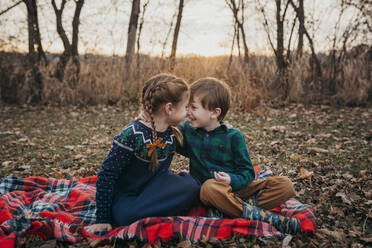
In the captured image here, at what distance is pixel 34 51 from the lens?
24.9 feet

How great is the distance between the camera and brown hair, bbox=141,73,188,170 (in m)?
2.08

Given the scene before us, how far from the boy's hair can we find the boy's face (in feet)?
0.09

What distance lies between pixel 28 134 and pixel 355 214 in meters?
5.11

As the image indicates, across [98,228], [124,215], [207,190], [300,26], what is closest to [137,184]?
[124,215]

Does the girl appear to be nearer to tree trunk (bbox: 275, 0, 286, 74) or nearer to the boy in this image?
the boy

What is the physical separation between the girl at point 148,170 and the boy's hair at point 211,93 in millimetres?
172

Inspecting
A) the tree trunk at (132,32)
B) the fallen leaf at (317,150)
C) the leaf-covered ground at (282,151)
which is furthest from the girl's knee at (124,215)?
the tree trunk at (132,32)

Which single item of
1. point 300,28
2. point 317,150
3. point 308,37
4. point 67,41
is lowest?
point 317,150

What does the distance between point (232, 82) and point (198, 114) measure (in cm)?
639

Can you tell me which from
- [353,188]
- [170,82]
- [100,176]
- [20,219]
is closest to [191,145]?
[170,82]

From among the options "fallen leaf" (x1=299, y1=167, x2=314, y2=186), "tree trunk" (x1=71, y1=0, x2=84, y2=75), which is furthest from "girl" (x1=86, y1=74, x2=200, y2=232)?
"tree trunk" (x1=71, y1=0, x2=84, y2=75)

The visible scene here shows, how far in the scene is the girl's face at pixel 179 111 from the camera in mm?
2154

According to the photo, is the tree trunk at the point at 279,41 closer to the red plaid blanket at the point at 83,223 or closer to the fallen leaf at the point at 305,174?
the fallen leaf at the point at 305,174

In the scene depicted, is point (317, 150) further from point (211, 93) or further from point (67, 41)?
point (67, 41)
